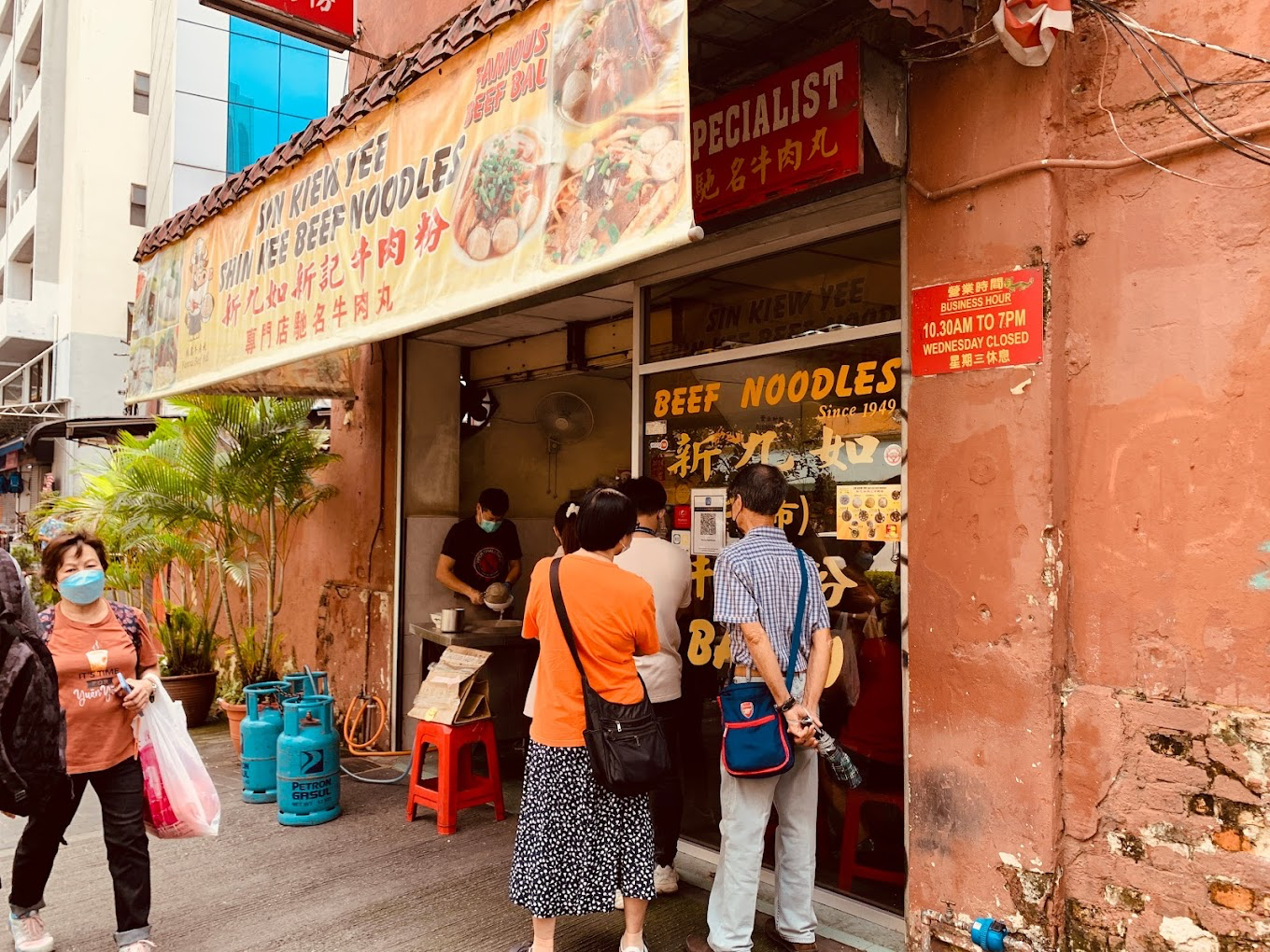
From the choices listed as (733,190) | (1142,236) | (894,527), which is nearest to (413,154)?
(733,190)

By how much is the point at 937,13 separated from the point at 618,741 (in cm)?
280

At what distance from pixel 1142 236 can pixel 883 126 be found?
1.05 meters

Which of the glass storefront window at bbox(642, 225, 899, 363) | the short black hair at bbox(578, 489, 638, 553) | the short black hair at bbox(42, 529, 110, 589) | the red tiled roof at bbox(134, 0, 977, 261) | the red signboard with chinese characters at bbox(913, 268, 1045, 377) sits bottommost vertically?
the short black hair at bbox(42, 529, 110, 589)

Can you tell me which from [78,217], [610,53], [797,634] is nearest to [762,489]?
[797,634]

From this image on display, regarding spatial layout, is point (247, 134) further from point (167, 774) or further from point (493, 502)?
point (167, 774)

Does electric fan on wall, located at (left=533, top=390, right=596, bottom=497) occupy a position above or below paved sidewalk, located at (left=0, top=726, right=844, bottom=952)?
above

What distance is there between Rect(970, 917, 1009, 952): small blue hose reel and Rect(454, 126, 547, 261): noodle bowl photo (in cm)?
299

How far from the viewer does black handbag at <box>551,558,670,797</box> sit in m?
3.30

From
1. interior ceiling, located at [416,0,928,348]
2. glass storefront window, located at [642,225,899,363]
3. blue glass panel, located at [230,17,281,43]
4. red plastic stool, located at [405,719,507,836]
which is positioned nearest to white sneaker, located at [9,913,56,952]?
red plastic stool, located at [405,719,507,836]

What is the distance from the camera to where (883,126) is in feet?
11.6

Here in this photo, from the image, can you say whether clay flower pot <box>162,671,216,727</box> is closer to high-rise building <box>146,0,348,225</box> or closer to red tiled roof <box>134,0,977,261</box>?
red tiled roof <box>134,0,977,261</box>

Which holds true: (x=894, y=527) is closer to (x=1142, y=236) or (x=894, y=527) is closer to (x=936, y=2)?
(x=1142, y=236)

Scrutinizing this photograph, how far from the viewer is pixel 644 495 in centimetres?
418

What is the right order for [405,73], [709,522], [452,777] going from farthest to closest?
[452,777] < [709,522] < [405,73]
